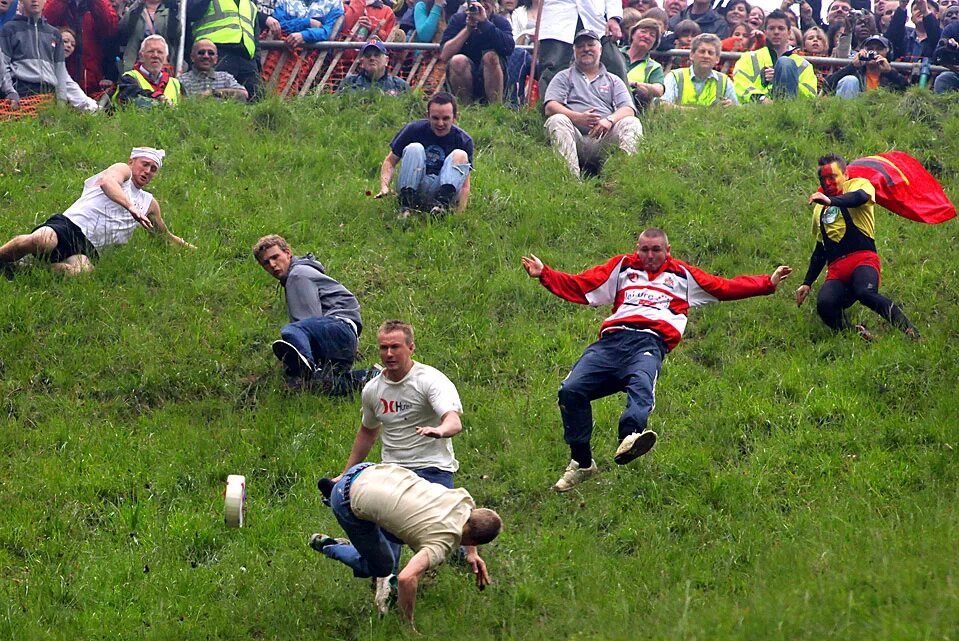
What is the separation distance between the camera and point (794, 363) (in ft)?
37.3

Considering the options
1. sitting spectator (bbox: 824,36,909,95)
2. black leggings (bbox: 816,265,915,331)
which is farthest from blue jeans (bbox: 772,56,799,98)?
black leggings (bbox: 816,265,915,331)

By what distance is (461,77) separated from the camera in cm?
1695

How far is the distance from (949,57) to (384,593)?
490 inches

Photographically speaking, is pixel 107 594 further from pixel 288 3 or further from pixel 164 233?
pixel 288 3

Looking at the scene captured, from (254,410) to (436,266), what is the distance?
303cm

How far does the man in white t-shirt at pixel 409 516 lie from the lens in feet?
24.8

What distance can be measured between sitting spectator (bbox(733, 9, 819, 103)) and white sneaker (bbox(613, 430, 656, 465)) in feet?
30.8

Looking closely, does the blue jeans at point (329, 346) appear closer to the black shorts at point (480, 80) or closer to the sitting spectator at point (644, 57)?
the black shorts at point (480, 80)

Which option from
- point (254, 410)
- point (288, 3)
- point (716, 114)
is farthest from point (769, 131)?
point (254, 410)

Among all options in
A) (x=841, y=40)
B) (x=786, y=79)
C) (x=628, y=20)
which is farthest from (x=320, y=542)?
(x=841, y=40)

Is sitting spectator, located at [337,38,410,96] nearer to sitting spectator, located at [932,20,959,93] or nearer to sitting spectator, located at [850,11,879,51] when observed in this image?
sitting spectator, located at [850,11,879,51]

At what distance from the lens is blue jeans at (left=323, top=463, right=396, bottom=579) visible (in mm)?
7793

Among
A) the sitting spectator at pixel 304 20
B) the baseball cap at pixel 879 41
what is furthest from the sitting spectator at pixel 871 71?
the sitting spectator at pixel 304 20

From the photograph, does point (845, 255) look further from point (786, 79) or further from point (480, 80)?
point (480, 80)
